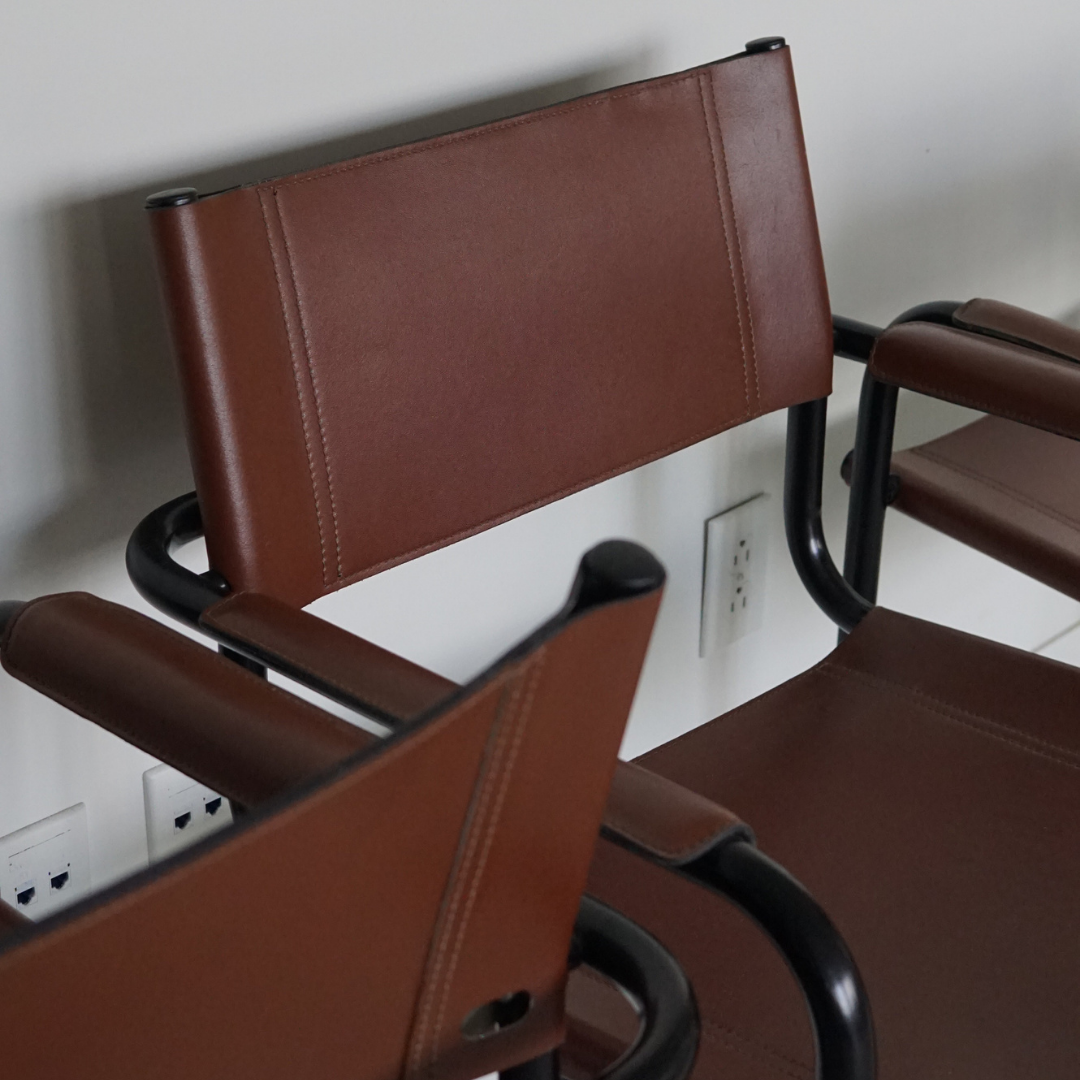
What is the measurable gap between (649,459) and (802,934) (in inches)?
19.4

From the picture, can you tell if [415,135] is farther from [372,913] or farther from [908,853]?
[372,913]

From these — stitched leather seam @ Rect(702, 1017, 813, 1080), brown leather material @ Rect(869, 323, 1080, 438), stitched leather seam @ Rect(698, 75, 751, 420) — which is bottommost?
stitched leather seam @ Rect(702, 1017, 813, 1080)

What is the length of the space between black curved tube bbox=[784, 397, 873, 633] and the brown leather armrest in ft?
1.97

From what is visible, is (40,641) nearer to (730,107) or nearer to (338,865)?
(338,865)

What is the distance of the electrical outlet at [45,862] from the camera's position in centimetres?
105

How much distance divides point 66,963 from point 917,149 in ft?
4.17

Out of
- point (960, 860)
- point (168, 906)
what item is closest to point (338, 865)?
point (168, 906)

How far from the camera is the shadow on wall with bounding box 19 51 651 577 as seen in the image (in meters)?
0.93

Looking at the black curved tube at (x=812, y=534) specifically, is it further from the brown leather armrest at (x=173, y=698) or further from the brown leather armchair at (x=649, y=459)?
the brown leather armrest at (x=173, y=698)

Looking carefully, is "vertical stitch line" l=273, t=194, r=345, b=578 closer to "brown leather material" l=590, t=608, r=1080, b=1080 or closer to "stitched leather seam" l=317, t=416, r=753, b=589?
"stitched leather seam" l=317, t=416, r=753, b=589

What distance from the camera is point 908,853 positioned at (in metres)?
0.95

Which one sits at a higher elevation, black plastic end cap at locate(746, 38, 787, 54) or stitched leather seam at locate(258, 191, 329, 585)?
black plastic end cap at locate(746, 38, 787, 54)

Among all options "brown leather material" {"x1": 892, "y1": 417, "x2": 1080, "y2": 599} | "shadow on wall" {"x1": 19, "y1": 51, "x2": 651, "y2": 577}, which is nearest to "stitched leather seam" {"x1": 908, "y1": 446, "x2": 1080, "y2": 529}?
"brown leather material" {"x1": 892, "y1": 417, "x2": 1080, "y2": 599}

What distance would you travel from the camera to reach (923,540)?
69.2 inches
